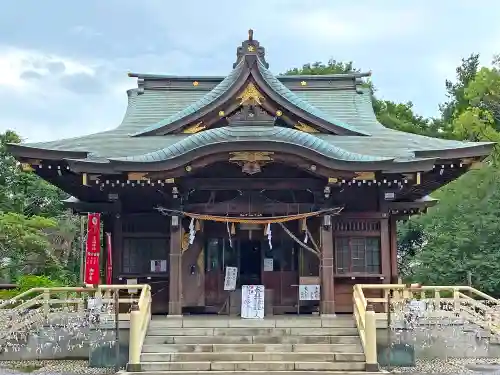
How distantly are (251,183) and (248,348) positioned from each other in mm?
3982

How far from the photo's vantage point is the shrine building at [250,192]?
14.1 m

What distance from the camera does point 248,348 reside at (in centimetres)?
1257

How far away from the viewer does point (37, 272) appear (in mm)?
32250

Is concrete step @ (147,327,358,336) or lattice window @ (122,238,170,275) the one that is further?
lattice window @ (122,238,170,275)

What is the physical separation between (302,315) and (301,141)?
419cm

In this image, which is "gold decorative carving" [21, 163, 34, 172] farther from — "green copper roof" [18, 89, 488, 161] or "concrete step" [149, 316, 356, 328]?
"concrete step" [149, 316, 356, 328]

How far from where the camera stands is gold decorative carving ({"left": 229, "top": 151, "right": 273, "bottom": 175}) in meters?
14.0

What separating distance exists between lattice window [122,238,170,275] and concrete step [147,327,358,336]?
8.77ft

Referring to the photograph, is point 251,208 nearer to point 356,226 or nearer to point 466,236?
point 356,226

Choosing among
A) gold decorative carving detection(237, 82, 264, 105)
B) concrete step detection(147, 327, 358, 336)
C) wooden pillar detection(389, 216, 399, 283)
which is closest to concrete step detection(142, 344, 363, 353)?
concrete step detection(147, 327, 358, 336)

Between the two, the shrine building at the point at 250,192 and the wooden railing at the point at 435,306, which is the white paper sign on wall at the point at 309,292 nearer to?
the shrine building at the point at 250,192

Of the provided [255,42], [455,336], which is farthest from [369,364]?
[255,42]

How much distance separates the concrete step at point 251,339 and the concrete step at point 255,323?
455mm

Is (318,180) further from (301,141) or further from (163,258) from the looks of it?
(163,258)
